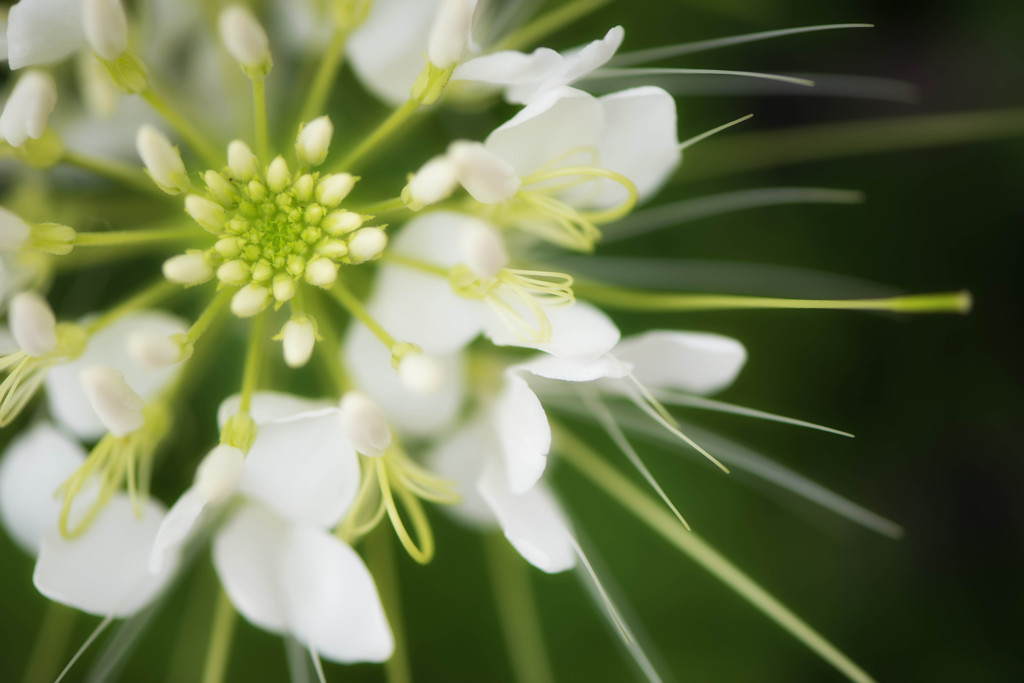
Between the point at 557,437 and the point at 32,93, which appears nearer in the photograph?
the point at 32,93

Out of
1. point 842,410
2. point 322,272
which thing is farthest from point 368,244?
point 842,410

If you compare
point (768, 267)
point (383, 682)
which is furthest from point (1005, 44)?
point (383, 682)

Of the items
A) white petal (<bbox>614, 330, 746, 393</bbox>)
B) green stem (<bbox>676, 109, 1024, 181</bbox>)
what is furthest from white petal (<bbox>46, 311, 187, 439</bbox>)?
green stem (<bbox>676, 109, 1024, 181</bbox>)

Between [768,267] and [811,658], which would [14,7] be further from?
[811,658]

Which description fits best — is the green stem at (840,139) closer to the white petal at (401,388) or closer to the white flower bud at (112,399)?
the white petal at (401,388)

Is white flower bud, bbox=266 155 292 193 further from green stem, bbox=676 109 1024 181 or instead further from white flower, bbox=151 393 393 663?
green stem, bbox=676 109 1024 181
